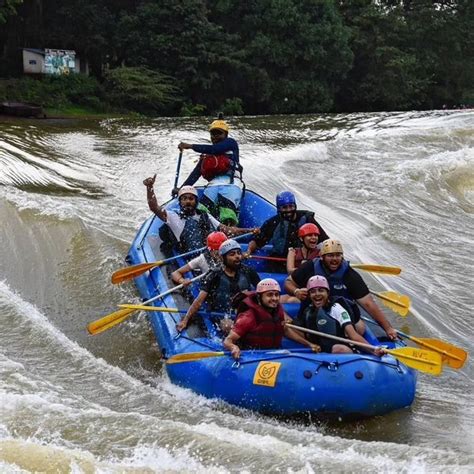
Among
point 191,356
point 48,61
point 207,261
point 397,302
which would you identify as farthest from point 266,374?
point 48,61

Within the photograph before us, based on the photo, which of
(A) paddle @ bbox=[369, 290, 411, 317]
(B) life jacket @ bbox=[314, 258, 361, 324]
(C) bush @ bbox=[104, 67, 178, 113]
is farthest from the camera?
(C) bush @ bbox=[104, 67, 178, 113]

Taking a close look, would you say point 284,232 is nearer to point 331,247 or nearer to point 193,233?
point 193,233

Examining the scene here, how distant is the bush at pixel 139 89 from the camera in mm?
23156

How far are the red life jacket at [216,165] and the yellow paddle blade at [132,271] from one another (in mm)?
2147

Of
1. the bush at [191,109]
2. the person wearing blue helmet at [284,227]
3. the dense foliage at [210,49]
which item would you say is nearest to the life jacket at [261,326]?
the person wearing blue helmet at [284,227]

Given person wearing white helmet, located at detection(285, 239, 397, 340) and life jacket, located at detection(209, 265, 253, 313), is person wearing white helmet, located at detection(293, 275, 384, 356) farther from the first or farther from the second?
life jacket, located at detection(209, 265, 253, 313)

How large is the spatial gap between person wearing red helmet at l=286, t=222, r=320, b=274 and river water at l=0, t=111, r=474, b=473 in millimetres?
1251

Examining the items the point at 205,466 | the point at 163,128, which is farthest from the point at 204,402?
the point at 163,128

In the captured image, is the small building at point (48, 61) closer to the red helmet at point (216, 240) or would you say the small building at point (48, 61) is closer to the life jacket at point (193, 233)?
the life jacket at point (193, 233)

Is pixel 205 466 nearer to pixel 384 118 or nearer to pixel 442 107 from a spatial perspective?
pixel 384 118

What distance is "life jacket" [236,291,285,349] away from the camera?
5797 mm

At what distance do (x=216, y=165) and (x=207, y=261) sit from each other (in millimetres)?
2383

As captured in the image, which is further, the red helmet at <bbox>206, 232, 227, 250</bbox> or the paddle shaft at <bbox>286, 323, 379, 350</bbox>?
the red helmet at <bbox>206, 232, 227, 250</bbox>

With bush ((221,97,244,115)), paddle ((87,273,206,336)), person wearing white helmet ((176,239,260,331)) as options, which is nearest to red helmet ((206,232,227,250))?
paddle ((87,273,206,336))
